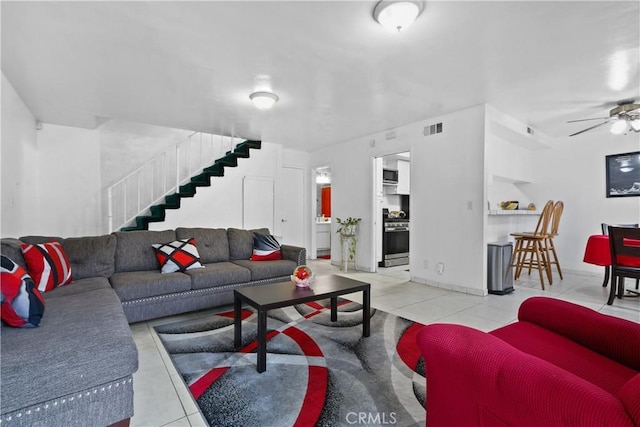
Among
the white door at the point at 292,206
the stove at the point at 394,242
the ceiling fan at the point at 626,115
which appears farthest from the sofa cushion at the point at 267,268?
the ceiling fan at the point at 626,115

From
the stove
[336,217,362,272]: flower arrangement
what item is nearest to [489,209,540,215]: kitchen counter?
the stove

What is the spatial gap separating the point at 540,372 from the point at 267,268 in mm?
3085

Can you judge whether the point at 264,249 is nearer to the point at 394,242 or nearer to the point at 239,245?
the point at 239,245

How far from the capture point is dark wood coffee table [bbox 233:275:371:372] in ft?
6.96

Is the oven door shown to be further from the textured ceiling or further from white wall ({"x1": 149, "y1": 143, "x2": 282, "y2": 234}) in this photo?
the textured ceiling

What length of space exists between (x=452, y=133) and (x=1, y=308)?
471cm

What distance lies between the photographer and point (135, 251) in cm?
340

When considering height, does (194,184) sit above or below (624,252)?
above

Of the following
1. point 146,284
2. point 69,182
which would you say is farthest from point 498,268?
point 69,182

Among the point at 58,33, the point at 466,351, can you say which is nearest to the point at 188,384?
Answer: the point at 466,351

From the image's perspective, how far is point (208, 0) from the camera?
2084mm

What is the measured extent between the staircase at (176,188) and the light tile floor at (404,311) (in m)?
2.64

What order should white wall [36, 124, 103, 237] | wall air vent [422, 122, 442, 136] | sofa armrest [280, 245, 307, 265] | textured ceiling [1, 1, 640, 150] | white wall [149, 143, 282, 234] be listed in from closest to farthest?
textured ceiling [1, 1, 640, 150] < sofa armrest [280, 245, 307, 265] < wall air vent [422, 122, 442, 136] < white wall [36, 124, 103, 237] < white wall [149, 143, 282, 234]

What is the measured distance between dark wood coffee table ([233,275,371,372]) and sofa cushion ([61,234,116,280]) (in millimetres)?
1545
